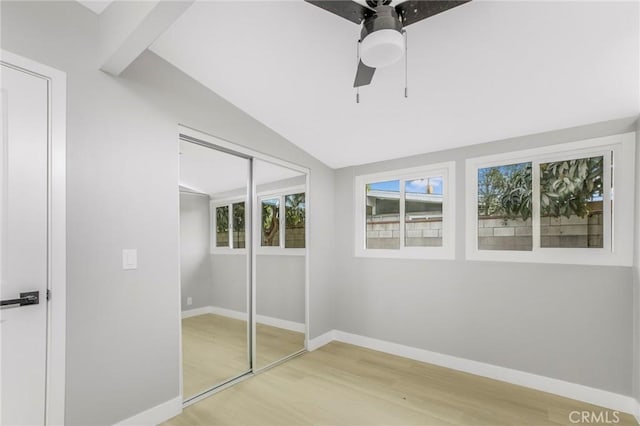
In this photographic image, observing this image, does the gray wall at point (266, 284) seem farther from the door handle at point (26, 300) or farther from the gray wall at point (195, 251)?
the door handle at point (26, 300)

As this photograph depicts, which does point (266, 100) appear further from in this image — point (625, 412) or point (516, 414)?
point (625, 412)

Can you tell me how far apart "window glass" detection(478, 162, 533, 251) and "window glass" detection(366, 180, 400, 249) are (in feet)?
3.01

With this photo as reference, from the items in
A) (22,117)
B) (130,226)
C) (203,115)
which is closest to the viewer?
(22,117)

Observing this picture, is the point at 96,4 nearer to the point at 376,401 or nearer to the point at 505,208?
the point at 376,401

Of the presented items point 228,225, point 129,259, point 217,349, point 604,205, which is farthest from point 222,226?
point 604,205

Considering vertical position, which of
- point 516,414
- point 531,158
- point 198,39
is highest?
point 198,39

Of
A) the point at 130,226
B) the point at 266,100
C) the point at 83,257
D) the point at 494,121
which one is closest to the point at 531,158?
the point at 494,121

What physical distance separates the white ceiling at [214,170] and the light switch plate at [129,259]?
66cm

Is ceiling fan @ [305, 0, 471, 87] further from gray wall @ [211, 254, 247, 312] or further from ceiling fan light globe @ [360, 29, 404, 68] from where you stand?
gray wall @ [211, 254, 247, 312]

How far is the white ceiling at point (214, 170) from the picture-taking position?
2.56m

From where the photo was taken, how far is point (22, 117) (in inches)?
65.6

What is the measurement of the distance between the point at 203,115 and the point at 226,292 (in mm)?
1623

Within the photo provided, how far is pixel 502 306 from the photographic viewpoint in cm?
287

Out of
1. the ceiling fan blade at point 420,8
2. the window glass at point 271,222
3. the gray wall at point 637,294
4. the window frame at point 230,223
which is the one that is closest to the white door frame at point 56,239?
the window frame at point 230,223
